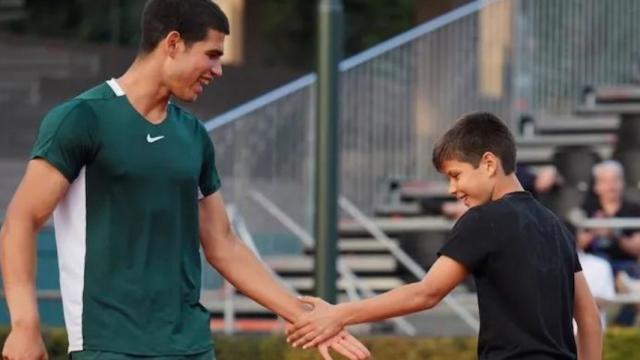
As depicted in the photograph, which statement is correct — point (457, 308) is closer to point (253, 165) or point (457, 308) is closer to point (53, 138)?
point (253, 165)

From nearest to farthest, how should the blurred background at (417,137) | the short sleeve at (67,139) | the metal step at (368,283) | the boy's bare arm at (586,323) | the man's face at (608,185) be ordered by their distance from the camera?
the short sleeve at (67,139) → the boy's bare arm at (586,323) → the man's face at (608,185) → the blurred background at (417,137) → the metal step at (368,283)

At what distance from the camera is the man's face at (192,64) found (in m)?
5.43

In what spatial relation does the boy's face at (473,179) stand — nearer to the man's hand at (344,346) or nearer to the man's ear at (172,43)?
the man's hand at (344,346)

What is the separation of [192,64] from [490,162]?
0.95 m

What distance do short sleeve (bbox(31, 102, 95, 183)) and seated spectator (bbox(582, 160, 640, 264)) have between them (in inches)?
371

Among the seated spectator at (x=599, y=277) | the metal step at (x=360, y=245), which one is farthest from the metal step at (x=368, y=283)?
the seated spectator at (x=599, y=277)

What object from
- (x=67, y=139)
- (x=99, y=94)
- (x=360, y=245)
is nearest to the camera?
(x=67, y=139)

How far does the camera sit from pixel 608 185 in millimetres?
14312

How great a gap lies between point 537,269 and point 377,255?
1065 centimetres

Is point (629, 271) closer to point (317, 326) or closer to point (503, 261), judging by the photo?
point (317, 326)

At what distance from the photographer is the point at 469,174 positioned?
18.4 feet

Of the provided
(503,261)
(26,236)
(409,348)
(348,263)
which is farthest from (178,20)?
(348,263)

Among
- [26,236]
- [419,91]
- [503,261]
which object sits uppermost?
[419,91]

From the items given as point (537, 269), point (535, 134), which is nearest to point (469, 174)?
point (537, 269)
